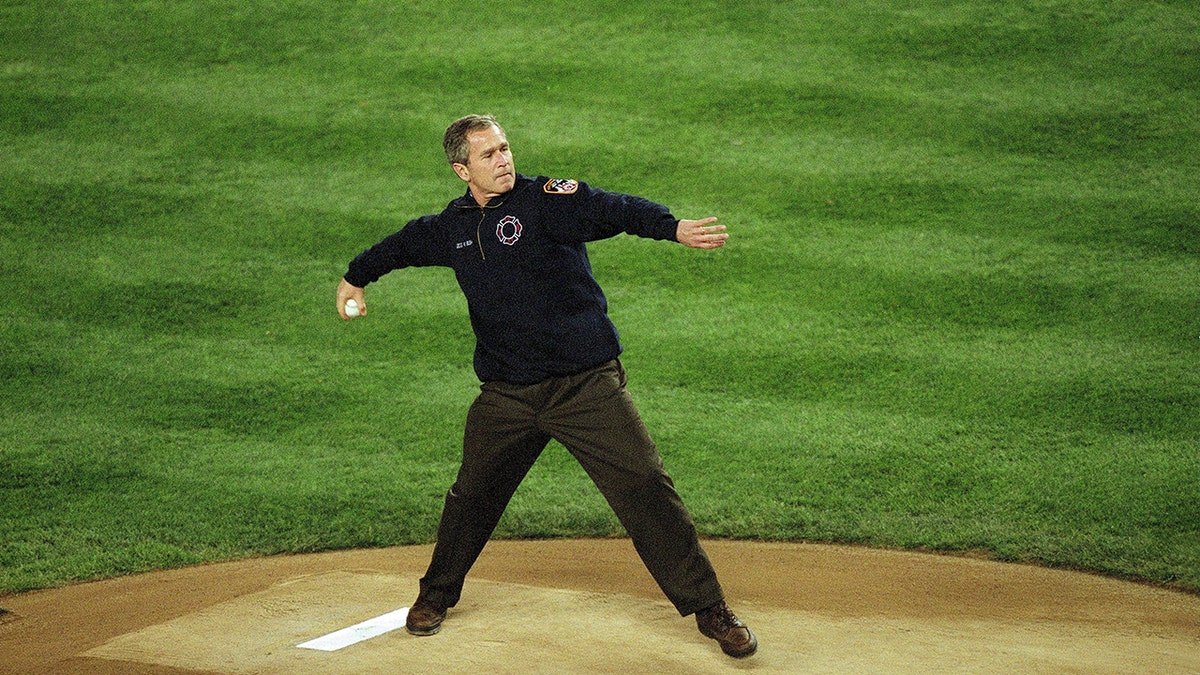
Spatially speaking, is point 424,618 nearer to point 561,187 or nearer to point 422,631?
point 422,631

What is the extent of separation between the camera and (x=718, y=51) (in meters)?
10.7

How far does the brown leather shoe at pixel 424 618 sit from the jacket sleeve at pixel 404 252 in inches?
47.2

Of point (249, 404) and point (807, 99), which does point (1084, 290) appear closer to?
point (807, 99)

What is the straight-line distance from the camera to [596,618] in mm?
4395

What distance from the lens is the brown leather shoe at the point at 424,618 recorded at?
432cm

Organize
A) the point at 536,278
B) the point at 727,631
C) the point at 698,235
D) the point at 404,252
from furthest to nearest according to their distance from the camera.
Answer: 1. the point at 404,252
2. the point at 536,278
3. the point at 727,631
4. the point at 698,235

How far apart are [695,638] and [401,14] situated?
29.0 feet

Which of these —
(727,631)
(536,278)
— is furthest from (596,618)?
(536,278)

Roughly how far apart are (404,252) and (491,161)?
0.53 m

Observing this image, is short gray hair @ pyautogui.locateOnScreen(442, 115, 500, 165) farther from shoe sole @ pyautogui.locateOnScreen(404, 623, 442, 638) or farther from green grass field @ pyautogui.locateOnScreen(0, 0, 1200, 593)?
green grass field @ pyautogui.locateOnScreen(0, 0, 1200, 593)

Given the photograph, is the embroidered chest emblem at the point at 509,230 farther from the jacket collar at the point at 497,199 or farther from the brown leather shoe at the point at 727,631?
the brown leather shoe at the point at 727,631

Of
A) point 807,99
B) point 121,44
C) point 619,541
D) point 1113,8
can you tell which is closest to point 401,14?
point 121,44

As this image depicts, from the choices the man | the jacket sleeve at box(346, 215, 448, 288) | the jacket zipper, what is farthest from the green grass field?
the jacket zipper

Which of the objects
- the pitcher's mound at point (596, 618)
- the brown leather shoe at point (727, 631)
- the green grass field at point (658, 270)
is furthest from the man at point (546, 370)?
the green grass field at point (658, 270)
